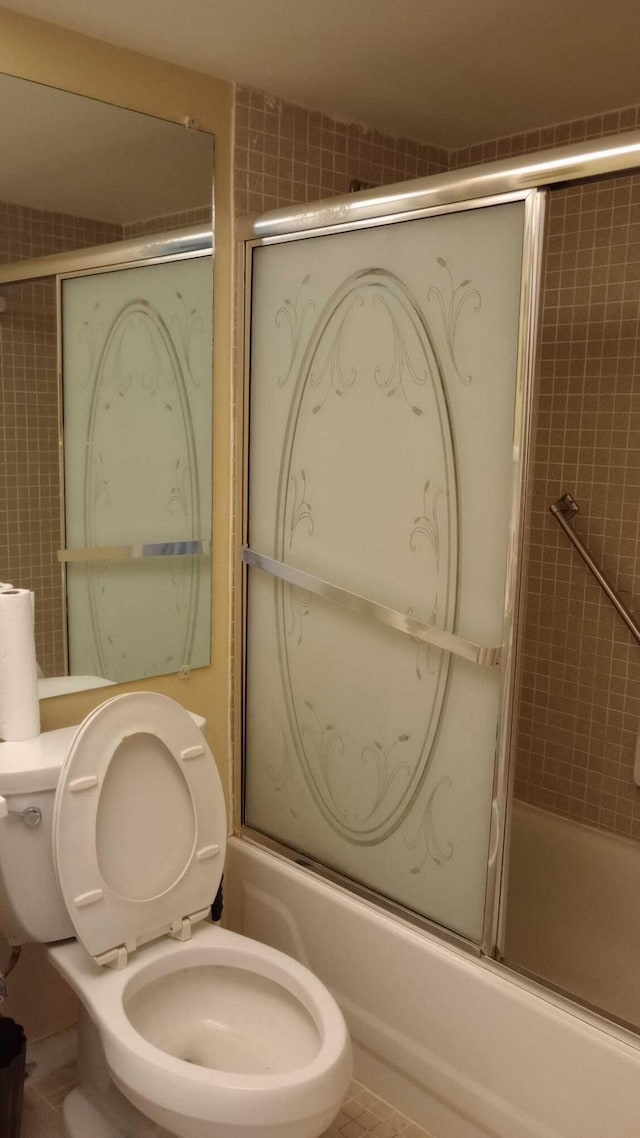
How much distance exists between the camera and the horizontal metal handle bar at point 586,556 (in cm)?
248

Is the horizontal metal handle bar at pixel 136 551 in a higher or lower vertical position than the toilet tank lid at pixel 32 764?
higher

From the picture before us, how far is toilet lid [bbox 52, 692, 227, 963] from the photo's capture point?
1.68 meters

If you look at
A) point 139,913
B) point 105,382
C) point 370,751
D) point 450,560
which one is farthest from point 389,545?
point 139,913

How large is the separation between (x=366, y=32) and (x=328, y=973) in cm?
201

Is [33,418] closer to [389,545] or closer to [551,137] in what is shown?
[389,545]

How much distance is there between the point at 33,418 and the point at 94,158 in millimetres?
575

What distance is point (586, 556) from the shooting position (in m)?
2.53

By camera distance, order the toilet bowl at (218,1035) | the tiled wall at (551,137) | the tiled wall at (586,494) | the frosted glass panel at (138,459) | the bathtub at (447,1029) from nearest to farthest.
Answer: the toilet bowl at (218,1035) → the bathtub at (447,1029) → the frosted glass panel at (138,459) → the tiled wall at (551,137) → the tiled wall at (586,494)

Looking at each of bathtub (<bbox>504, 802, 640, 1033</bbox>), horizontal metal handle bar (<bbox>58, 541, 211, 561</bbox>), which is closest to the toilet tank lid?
horizontal metal handle bar (<bbox>58, 541, 211, 561</bbox>)

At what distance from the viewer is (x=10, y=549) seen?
194 centimetres

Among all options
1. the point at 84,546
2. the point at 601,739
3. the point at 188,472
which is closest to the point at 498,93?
the point at 188,472

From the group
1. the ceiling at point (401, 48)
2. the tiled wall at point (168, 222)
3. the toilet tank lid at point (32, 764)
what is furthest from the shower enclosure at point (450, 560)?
the toilet tank lid at point (32, 764)

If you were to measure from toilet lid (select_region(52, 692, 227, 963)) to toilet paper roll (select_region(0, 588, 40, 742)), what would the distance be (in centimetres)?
22

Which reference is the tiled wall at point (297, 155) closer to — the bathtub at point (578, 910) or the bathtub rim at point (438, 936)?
the bathtub rim at point (438, 936)
